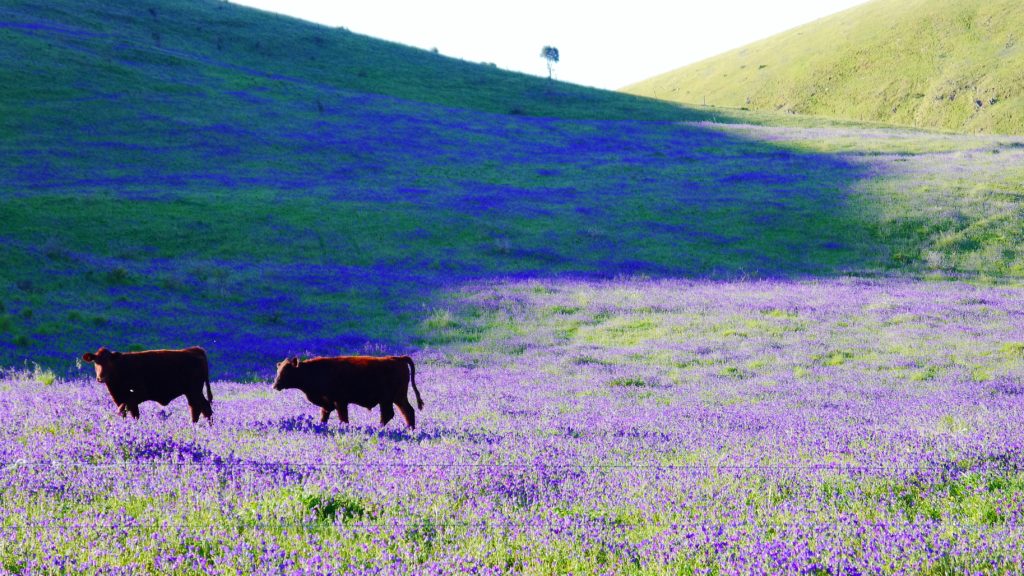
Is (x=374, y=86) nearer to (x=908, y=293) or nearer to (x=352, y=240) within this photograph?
(x=352, y=240)

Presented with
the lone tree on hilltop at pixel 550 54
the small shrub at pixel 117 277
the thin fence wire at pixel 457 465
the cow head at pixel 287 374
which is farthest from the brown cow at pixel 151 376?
the lone tree on hilltop at pixel 550 54

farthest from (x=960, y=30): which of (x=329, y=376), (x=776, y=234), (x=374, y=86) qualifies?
(x=329, y=376)

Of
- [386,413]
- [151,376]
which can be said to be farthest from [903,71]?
[151,376]

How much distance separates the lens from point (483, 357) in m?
21.6

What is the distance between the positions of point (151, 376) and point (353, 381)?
254 cm

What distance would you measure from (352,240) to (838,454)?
30826 mm

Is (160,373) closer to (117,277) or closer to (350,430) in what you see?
(350,430)

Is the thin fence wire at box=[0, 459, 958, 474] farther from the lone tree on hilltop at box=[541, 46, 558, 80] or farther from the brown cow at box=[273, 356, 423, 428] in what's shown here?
the lone tree on hilltop at box=[541, 46, 558, 80]

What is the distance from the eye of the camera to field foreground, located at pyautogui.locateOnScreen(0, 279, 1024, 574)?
4.95 m

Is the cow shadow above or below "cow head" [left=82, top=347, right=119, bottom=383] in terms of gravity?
below

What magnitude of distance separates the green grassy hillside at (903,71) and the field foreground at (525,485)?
457ft

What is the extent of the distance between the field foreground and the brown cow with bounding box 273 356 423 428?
0.38 meters

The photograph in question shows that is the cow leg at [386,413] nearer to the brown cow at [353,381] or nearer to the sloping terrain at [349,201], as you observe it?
the brown cow at [353,381]

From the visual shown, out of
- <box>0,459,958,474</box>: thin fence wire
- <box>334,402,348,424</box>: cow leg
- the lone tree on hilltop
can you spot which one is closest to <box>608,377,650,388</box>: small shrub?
<box>334,402,348,424</box>: cow leg
